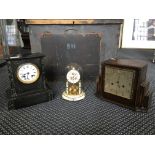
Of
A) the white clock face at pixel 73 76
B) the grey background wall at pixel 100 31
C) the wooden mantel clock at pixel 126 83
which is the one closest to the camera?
the wooden mantel clock at pixel 126 83

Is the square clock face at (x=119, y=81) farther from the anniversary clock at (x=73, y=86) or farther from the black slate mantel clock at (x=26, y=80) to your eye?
the black slate mantel clock at (x=26, y=80)

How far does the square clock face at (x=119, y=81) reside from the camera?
1.67 m

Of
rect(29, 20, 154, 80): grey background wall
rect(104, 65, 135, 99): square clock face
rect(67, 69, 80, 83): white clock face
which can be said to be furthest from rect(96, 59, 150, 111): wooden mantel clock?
rect(29, 20, 154, 80): grey background wall

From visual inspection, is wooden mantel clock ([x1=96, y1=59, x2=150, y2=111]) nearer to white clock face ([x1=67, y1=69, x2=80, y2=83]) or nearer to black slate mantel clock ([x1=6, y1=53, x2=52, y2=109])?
white clock face ([x1=67, y1=69, x2=80, y2=83])

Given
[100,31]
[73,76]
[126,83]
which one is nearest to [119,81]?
[126,83]

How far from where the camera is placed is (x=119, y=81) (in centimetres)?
175

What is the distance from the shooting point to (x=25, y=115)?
5.40ft

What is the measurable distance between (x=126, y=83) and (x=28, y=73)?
0.93m

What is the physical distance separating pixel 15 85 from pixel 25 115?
0.30m

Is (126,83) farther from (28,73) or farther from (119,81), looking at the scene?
(28,73)

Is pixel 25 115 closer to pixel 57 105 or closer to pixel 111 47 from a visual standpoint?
pixel 57 105

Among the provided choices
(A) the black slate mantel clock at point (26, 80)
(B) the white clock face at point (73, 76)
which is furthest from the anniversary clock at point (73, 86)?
(A) the black slate mantel clock at point (26, 80)

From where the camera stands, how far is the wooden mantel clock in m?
1.63

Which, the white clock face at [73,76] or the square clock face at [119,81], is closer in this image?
the square clock face at [119,81]
